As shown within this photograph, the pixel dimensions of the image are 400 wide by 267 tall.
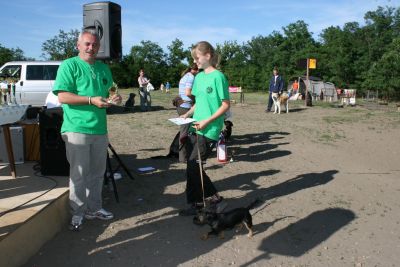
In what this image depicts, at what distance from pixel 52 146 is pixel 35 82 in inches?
410

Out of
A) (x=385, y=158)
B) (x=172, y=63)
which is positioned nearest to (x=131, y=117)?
(x=385, y=158)

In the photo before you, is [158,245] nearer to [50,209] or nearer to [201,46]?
[50,209]

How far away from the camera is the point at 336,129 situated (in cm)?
1200

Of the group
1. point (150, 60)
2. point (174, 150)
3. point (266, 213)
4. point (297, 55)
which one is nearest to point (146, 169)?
point (174, 150)

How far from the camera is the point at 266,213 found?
4.70 metres

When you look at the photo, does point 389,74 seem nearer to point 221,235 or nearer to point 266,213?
point 266,213

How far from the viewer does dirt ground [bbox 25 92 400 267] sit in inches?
143

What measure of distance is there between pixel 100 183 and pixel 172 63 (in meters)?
60.0

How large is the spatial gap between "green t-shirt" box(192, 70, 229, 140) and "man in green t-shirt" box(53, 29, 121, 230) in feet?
2.73

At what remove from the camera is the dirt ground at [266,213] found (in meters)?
3.63

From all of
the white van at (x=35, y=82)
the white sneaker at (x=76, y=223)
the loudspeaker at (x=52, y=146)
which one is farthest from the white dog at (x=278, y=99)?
the white sneaker at (x=76, y=223)

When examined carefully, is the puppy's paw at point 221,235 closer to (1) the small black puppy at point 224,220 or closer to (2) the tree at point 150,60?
(1) the small black puppy at point 224,220

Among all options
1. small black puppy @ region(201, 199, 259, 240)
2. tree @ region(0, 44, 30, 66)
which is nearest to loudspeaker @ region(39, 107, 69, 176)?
small black puppy @ region(201, 199, 259, 240)

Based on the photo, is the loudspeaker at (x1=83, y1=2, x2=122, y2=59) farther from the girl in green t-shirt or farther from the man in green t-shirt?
Answer: the girl in green t-shirt
